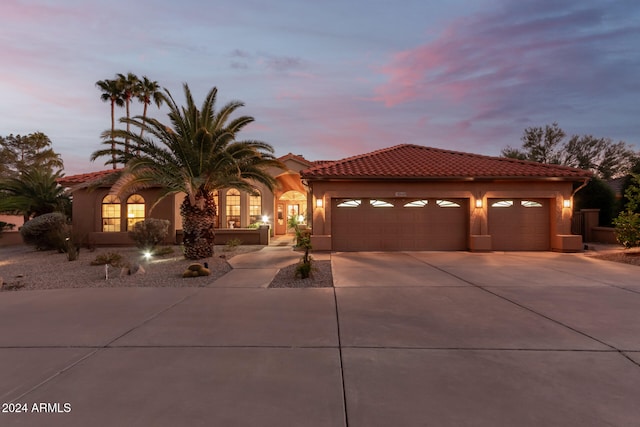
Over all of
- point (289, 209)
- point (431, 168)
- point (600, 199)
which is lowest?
point (289, 209)

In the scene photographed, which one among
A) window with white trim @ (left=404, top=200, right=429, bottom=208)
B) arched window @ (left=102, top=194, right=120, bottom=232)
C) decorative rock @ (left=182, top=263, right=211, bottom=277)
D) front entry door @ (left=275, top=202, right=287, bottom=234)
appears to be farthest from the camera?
front entry door @ (left=275, top=202, right=287, bottom=234)

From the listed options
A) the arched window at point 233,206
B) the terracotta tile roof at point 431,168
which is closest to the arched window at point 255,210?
the arched window at point 233,206

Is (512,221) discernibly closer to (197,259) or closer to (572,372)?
(572,372)

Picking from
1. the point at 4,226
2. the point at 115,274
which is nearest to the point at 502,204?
the point at 115,274

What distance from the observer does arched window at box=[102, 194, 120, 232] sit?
16703 mm

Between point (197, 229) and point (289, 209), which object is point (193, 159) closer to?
point (197, 229)

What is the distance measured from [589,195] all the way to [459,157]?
8.78m

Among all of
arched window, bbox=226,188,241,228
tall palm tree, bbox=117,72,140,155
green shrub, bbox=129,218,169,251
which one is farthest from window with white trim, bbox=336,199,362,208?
tall palm tree, bbox=117,72,140,155

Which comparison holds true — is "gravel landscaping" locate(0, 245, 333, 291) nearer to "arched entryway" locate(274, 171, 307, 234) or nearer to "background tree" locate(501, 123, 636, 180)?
"arched entryway" locate(274, 171, 307, 234)

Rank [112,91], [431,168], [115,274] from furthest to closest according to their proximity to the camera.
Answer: [112,91]
[431,168]
[115,274]

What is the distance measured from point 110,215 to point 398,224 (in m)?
14.8

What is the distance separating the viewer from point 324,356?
3.93 m

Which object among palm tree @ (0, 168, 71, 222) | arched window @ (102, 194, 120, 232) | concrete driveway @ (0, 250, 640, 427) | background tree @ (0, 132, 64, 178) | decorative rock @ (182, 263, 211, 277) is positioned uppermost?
background tree @ (0, 132, 64, 178)

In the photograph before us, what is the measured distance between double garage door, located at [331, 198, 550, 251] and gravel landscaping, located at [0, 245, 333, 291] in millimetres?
3573
